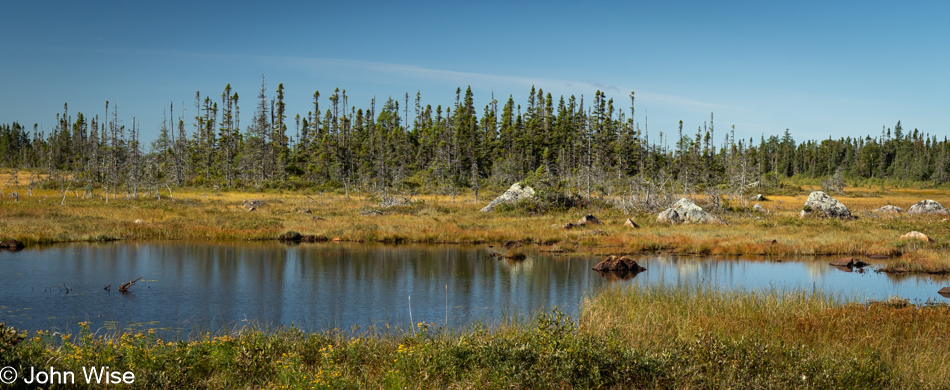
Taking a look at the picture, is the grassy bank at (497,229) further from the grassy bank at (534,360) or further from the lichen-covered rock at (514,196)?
the grassy bank at (534,360)

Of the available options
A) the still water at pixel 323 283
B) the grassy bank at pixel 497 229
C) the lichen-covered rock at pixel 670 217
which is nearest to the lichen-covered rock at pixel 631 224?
the grassy bank at pixel 497 229

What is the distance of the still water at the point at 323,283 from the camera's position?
54.8ft

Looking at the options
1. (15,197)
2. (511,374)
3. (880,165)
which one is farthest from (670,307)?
(880,165)

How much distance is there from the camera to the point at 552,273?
2570 centimetres

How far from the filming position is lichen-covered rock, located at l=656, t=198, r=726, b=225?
43562 mm

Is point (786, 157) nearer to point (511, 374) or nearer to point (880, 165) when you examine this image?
point (880, 165)

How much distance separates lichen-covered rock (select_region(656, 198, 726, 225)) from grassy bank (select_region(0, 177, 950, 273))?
955 millimetres

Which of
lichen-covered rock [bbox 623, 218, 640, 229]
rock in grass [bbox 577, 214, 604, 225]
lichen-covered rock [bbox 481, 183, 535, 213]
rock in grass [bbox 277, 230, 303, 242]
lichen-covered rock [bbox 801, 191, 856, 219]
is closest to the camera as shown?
rock in grass [bbox 277, 230, 303, 242]

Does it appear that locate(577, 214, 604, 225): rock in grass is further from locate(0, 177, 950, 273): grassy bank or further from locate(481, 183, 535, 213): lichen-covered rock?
locate(481, 183, 535, 213): lichen-covered rock

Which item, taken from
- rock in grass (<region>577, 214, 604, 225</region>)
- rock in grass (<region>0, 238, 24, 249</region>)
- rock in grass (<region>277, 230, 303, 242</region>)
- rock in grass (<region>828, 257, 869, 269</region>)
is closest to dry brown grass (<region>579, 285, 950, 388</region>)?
rock in grass (<region>828, 257, 869, 269</region>)

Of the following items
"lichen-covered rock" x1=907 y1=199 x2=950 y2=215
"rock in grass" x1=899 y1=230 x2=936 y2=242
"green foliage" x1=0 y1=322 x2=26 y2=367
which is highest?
"lichen-covered rock" x1=907 y1=199 x2=950 y2=215

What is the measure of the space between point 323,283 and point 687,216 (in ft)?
96.6

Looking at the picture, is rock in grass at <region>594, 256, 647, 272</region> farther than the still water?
Yes

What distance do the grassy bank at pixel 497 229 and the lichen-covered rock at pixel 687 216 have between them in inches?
37.6
